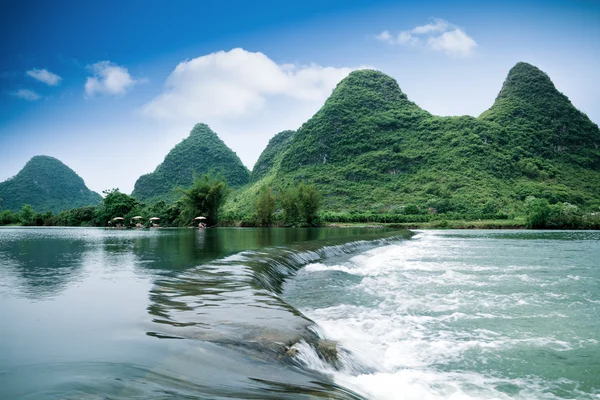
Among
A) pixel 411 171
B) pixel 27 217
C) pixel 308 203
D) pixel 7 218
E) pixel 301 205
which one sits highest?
pixel 411 171

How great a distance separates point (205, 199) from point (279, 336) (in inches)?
2078

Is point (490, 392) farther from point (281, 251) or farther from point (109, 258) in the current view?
point (109, 258)

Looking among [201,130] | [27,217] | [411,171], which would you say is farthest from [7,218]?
[201,130]

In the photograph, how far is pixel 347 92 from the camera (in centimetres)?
14162

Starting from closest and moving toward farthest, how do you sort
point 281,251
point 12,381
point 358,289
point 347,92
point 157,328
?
point 12,381, point 157,328, point 358,289, point 281,251, point 347,92

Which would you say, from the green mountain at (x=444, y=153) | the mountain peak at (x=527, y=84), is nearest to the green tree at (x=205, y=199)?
the green mountain at (x=444, y=153)

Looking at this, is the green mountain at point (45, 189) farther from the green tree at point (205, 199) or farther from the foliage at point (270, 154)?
the green tree at point (205, 199)

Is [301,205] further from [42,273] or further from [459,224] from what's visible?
[42,273]

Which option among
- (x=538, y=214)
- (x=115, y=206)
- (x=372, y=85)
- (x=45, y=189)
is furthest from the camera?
(x=372, y=85)

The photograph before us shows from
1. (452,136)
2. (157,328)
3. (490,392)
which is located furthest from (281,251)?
(452,136)

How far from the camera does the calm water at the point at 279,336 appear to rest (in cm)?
393

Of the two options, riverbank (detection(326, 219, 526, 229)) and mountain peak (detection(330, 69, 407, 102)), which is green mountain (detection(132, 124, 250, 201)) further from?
riverbank (detection(326, 219, 526, 229))

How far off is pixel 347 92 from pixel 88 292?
140648mm

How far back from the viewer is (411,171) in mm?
98938
